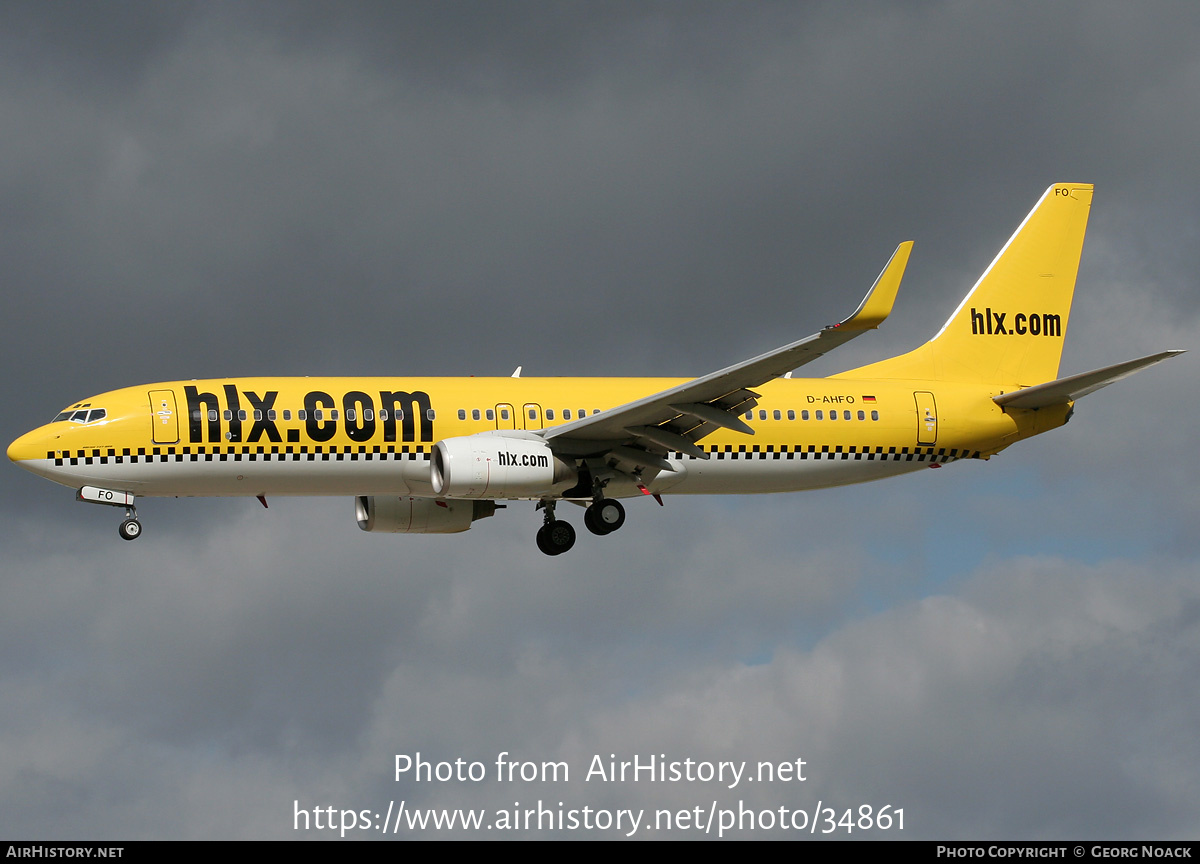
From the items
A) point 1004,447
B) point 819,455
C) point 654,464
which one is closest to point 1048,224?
point 1004,447

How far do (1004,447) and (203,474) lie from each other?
2505 centimetres

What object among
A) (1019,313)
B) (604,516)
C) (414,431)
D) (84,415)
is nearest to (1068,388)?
(1019,313)

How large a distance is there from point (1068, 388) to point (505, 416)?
17.2 meters

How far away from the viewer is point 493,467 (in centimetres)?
4456

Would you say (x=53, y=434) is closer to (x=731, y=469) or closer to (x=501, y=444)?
(x=501, y=444)

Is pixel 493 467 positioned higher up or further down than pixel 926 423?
further down

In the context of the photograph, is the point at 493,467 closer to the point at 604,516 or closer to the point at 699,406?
the point at 604,516

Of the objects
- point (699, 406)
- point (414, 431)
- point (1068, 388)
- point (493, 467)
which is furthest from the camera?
point (1068, 388)

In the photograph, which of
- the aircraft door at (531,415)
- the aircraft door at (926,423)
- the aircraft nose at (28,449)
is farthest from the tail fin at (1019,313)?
the aircraft nose at (28,449)

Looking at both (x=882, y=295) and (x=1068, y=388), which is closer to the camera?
(x=882, y=295)

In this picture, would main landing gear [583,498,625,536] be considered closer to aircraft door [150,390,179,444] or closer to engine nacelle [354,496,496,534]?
engine nacelle [354,496,496,534]

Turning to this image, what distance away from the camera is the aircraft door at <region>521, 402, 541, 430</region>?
48.4 m

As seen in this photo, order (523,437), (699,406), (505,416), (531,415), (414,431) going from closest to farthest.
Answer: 1. (699,406)
2. (523,437)
3. (414,431)
4. (505,416)
5. (531,415)

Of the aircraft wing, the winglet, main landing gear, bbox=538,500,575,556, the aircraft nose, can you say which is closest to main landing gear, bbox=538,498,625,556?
main landing gear, bbox=538,500,575,556
